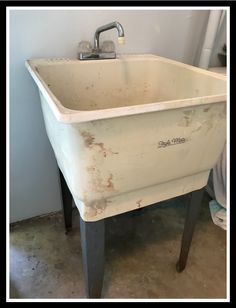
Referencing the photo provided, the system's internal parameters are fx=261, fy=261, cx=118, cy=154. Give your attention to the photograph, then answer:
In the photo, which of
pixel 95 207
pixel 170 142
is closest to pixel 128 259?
pixel 95 207

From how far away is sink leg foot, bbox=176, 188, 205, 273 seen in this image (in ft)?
3.31

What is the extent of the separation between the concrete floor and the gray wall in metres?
0.18

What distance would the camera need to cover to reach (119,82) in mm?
1161

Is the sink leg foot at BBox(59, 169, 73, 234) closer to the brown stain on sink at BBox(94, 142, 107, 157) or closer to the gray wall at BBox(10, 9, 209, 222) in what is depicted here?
the gray wall at BBox(10, 9, 209, 222)

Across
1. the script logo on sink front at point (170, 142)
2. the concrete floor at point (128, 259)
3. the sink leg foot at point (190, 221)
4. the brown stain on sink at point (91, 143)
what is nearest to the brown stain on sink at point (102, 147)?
the brown stain on sink at point (91, 143)

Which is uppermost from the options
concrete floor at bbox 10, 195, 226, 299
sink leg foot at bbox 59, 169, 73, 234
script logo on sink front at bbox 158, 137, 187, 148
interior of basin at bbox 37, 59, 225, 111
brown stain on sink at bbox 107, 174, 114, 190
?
interior of basin at bbox 37, 59, 225, 111

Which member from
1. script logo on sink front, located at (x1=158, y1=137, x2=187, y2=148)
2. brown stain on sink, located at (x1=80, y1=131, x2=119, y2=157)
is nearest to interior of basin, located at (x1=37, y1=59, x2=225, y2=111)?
script logo on sink front, located at (x1=158, y1=137, x2=187, y2=148)

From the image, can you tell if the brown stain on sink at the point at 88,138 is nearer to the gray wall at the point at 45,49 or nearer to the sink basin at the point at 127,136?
the sink basin at the point at 127,136

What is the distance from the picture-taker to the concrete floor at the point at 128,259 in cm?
112

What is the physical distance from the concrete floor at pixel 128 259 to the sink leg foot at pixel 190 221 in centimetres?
7

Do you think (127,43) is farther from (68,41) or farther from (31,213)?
(31,213)

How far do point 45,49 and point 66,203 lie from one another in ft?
2.28

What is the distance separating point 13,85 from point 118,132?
25.0 inches

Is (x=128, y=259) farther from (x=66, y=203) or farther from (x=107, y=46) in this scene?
(x=107, y=46)
